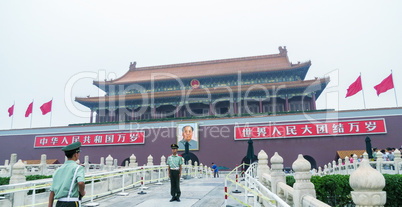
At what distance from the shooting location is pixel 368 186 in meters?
2.60

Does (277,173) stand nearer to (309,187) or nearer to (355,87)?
(309,187)

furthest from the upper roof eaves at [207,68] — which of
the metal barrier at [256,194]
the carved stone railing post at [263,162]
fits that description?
the metal barrier at [256,194]

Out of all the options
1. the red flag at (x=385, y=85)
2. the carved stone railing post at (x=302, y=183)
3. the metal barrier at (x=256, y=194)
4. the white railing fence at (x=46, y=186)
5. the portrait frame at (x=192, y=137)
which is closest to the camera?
the metal barrier at (x=256, y=194)

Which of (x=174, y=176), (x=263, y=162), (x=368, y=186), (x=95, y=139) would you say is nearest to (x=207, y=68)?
(x=95, y=139)

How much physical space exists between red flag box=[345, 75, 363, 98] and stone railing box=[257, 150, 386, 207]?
56.3ft

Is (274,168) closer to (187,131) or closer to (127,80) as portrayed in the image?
(187,131)

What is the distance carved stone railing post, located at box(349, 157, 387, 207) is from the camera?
8.48 feet

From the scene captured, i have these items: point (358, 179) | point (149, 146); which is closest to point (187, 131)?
point (149, 146)

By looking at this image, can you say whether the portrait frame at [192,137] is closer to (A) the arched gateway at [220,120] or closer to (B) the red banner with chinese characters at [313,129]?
(A) the arched gateway at [220,120]

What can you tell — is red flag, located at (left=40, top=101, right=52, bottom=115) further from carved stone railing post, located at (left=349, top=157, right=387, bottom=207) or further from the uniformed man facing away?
carved stone railing post, located at (left=349, top=157, right=387, bottom=207)

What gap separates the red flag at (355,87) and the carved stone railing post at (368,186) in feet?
71.5

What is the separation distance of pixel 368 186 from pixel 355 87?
2215 centimetres

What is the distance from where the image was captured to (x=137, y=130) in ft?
85.4

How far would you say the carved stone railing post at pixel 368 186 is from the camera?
2.59 m
